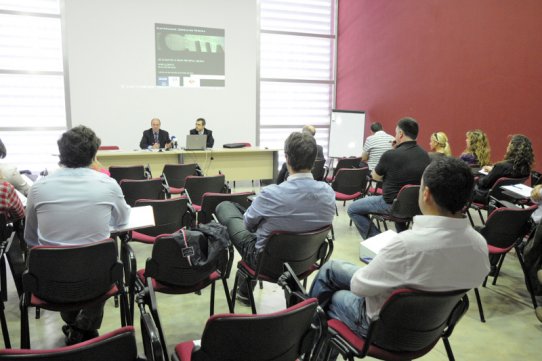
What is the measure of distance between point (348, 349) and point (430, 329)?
35 centimetres

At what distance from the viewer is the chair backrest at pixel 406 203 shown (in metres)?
3.95

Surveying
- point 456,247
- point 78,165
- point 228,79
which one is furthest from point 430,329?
point 228,79

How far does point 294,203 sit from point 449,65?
5.45 metres

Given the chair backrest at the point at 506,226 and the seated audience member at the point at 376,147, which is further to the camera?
the seated audience member at the point at 376,147

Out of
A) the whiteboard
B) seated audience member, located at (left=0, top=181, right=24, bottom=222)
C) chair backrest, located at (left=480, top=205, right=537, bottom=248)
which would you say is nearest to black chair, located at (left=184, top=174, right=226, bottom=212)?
seated audience member, located at (left=0, top=181, right=24, bottom=222)

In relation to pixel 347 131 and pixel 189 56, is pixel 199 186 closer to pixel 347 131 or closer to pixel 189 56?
pixel 189 56

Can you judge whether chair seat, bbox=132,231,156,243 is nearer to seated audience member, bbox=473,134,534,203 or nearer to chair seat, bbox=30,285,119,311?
chair seat, bbox=30,285,119,311

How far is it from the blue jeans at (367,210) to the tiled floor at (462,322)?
3.60 feet

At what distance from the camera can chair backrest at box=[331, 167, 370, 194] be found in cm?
515

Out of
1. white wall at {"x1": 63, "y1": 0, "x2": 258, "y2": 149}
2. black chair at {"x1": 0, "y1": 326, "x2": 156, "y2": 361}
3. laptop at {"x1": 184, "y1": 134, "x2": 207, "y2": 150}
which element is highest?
white wall at {"x1": 63, "y1": 0, "x2": 258, "y2": 149}

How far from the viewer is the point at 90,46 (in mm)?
7656

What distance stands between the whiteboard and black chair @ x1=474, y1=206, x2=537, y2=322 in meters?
5.91

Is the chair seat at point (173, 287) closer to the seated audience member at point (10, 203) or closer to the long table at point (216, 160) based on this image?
the seated audience member at point (10, 203)

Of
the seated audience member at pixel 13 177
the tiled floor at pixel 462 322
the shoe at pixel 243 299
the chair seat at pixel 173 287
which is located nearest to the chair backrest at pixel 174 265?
the chair seat at pixel 173 287
